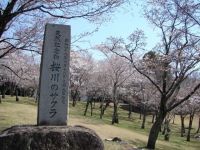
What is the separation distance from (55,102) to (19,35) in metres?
9.44

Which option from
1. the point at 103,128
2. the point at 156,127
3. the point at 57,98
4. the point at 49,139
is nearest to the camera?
the point at 49,139

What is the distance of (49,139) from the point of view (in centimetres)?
828

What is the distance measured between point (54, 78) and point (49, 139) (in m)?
1.68

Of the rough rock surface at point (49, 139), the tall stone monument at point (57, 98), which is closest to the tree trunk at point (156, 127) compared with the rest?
the tall stone monument at point (57, 98)

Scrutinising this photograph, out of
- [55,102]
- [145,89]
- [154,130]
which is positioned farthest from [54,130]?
[145,89]

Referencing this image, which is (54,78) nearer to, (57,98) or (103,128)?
(57,98)

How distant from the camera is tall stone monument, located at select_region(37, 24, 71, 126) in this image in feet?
30.5

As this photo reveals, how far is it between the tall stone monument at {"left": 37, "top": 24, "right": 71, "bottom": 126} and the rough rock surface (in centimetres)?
70

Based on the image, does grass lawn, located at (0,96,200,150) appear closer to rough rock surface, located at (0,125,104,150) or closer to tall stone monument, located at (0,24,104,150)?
tall stone monument, located at (0,24,104,150)

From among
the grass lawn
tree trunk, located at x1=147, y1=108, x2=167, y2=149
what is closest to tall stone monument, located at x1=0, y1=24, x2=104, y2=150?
the grass lawn

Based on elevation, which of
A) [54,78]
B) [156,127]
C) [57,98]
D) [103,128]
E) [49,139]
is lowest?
[103,128]

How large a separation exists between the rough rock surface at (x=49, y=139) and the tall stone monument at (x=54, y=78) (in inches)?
27.5

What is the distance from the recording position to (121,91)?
196ft

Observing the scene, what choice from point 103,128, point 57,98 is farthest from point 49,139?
point 103,128
